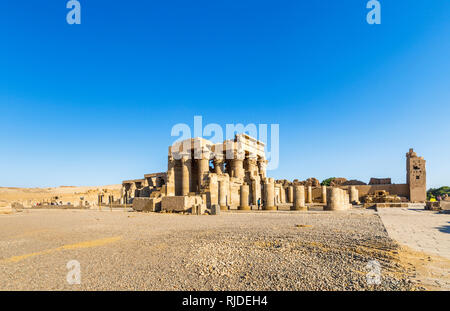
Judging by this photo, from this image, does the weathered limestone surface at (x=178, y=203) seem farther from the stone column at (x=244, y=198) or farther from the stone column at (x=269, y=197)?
the stone column at (x=269, y=197)

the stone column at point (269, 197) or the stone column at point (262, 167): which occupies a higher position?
the stone column at point (262, 167)

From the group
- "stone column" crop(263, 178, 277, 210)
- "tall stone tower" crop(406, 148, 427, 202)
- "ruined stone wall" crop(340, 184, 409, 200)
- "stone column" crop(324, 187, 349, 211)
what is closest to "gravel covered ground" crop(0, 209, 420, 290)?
"stone column" crop(324, 187, 349, 211)

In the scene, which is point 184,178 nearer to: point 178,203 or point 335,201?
point 178,203

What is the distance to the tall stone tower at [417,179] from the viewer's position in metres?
33.6

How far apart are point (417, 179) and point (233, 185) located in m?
25.0

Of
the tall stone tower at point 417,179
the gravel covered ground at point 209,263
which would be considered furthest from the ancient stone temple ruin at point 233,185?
the gravel covered ground at point 209,263

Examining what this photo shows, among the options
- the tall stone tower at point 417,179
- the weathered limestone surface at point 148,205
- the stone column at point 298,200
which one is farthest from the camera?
the tall stone tower at point 417,179

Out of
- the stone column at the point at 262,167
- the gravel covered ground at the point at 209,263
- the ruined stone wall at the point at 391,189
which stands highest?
the stone column at the point at 262,167

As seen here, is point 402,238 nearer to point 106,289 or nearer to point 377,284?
point 377,284

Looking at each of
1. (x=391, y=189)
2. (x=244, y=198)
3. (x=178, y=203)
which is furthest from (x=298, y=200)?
(x=391, y=189)

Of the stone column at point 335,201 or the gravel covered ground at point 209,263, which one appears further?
the stone column at point 335,201

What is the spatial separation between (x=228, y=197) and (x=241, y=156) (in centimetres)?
708

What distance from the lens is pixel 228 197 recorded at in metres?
26.2
